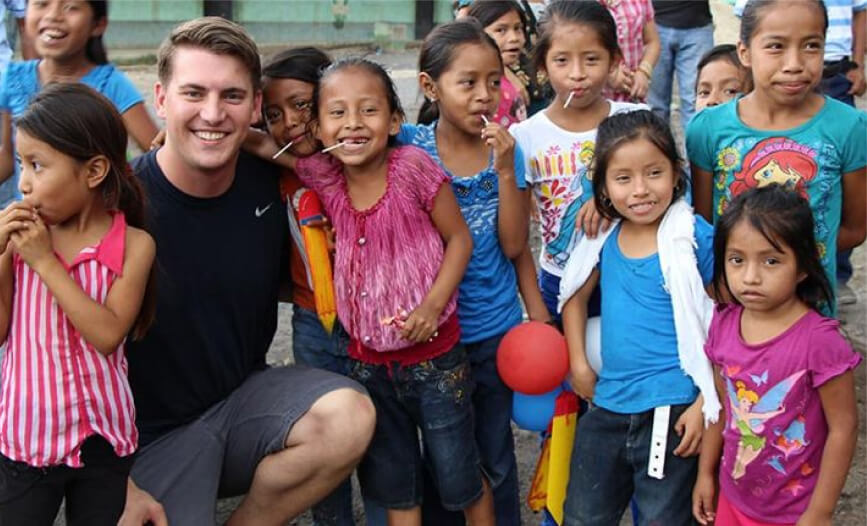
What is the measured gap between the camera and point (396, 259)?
2.94 meters

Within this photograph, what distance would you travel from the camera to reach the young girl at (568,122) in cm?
321

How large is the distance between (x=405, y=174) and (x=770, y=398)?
3.79 feet

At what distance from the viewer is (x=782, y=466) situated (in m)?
2.62

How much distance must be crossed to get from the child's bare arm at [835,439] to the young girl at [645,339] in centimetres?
31

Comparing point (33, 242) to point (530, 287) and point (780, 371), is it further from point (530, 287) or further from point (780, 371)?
point (780, 371)

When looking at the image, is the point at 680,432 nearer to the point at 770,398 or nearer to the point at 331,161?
the point at 770,398

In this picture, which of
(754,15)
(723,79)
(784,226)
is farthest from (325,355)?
(723,79)

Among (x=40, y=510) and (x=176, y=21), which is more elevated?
(x=176, y=21)

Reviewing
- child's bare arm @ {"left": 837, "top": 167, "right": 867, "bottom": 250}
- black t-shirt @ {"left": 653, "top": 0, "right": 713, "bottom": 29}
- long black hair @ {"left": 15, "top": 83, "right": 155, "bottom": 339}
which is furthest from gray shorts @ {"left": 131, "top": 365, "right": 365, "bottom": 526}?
black t-shirt @ {"left": 653, "top": 0, "right": 713, "bottom": 29}

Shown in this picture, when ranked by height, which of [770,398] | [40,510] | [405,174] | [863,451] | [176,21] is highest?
[176,21]

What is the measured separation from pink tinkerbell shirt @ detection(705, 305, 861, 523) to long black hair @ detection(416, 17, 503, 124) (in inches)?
44.3

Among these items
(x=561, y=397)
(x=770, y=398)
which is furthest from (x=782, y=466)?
(x=561, y=397)

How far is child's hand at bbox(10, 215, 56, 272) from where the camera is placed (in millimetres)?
2449

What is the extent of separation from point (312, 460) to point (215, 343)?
1.53ft
